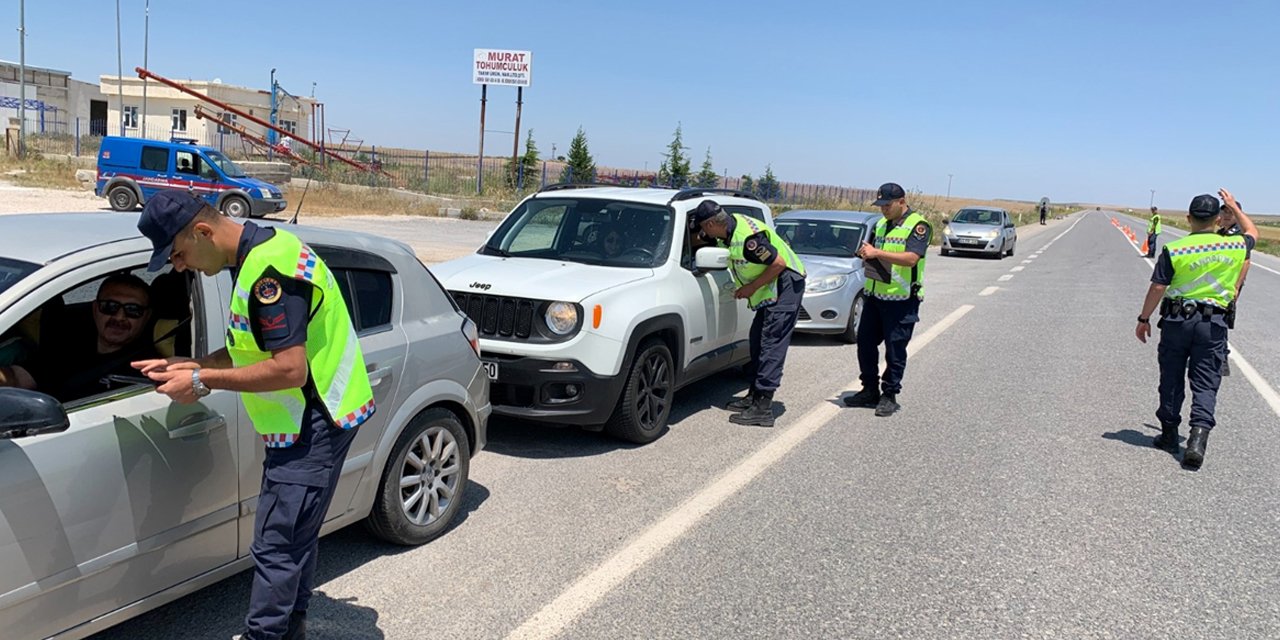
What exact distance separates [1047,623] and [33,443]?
381 centimetres

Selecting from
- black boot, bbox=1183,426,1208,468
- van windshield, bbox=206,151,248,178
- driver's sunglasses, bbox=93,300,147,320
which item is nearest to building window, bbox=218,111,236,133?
van windshield, bbox=206,151,248,178

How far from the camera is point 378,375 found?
12.5 ft

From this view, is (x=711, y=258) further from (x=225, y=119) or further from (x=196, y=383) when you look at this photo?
(x=225, y=119)

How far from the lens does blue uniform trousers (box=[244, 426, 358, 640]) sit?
284 cm

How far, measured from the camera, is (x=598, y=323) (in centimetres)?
567

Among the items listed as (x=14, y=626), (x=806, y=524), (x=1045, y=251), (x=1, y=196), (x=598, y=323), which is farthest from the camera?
(x=1045, y=251)

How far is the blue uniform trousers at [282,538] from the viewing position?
284 centimetres

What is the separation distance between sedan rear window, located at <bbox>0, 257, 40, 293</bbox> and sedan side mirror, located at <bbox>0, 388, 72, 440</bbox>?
1.72 feet

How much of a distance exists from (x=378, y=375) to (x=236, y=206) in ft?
71.6

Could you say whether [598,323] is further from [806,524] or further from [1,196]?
[1,196]

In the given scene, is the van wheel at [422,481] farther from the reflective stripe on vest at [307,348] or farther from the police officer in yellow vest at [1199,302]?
the police officer in yellow vest at [1199,302]

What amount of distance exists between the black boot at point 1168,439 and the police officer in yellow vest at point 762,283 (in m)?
2.78

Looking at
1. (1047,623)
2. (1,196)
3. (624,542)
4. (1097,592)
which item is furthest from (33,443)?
(1,196)

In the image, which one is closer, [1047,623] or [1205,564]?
[1047,623]
